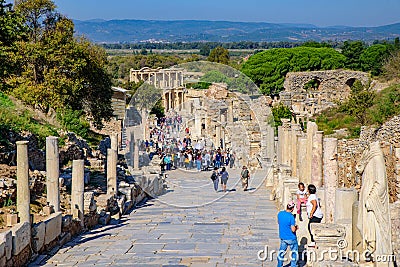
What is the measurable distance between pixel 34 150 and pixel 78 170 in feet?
18.2

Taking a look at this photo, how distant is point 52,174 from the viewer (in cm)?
1199

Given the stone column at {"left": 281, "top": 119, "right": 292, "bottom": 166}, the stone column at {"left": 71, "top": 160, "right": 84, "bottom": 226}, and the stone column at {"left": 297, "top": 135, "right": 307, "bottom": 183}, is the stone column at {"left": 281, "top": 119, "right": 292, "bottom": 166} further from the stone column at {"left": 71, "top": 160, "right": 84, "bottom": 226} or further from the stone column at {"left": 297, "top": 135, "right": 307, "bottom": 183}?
the stone column at {"left": 71, "top": 160, "right": 84, "bottom": 226}

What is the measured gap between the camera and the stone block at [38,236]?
1041cm

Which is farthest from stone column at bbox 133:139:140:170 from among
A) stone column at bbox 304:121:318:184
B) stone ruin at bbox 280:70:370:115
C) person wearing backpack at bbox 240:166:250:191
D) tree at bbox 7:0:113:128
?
stone ruin at bbox 280:70:370:115

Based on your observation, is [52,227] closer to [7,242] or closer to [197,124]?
[7,242]

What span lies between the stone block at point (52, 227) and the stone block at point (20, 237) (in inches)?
30.4

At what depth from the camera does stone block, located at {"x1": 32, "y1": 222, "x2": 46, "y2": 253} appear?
10414 mm

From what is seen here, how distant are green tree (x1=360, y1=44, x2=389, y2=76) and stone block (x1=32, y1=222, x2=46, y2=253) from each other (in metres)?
42.6

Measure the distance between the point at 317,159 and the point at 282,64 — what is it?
4622cm

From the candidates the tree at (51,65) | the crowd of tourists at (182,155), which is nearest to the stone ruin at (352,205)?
the crowd of tourists at (182,155)

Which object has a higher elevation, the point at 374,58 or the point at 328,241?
the point at 374,58

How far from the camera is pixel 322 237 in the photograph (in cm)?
796

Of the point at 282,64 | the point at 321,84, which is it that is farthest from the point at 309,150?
the point at 282,64

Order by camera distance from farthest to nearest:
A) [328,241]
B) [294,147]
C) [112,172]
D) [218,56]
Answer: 1. [218,56]
2. [294,147]
3. [112,172]
4. [328,241]
